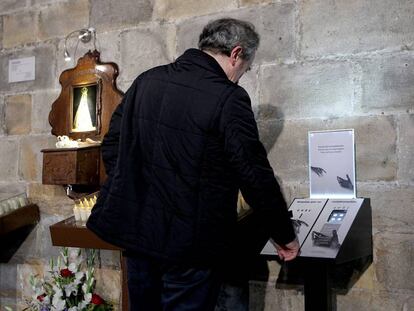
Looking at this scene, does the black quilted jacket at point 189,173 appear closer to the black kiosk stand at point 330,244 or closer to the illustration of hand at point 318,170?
the black kiosk stand at point 330,244

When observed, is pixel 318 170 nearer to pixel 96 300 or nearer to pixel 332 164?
pixel 332 164

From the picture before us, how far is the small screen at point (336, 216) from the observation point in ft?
7.43

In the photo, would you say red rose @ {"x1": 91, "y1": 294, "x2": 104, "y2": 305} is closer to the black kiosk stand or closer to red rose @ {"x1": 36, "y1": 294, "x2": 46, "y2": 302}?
red rose @ {"x1": 36, "y1": 294, "x2": 46, "y2": 302}

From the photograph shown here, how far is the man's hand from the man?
33mm

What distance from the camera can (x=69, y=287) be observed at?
3.09 metres

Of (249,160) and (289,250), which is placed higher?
Answer: (249,160)

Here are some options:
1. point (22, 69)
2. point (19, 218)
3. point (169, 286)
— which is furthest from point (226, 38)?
point (22, 69)

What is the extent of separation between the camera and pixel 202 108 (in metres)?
1.81

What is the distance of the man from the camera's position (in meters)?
1.78

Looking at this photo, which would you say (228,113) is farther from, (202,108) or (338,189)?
(338,189)

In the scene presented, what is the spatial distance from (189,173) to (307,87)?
1204mm

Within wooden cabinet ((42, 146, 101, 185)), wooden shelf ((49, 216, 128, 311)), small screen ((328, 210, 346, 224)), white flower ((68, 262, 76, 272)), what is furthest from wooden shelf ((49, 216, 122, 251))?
small screen ((328, 210, 346, 224))

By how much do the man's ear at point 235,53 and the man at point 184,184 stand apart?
0.45 feet

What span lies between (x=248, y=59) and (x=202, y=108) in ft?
1.31
